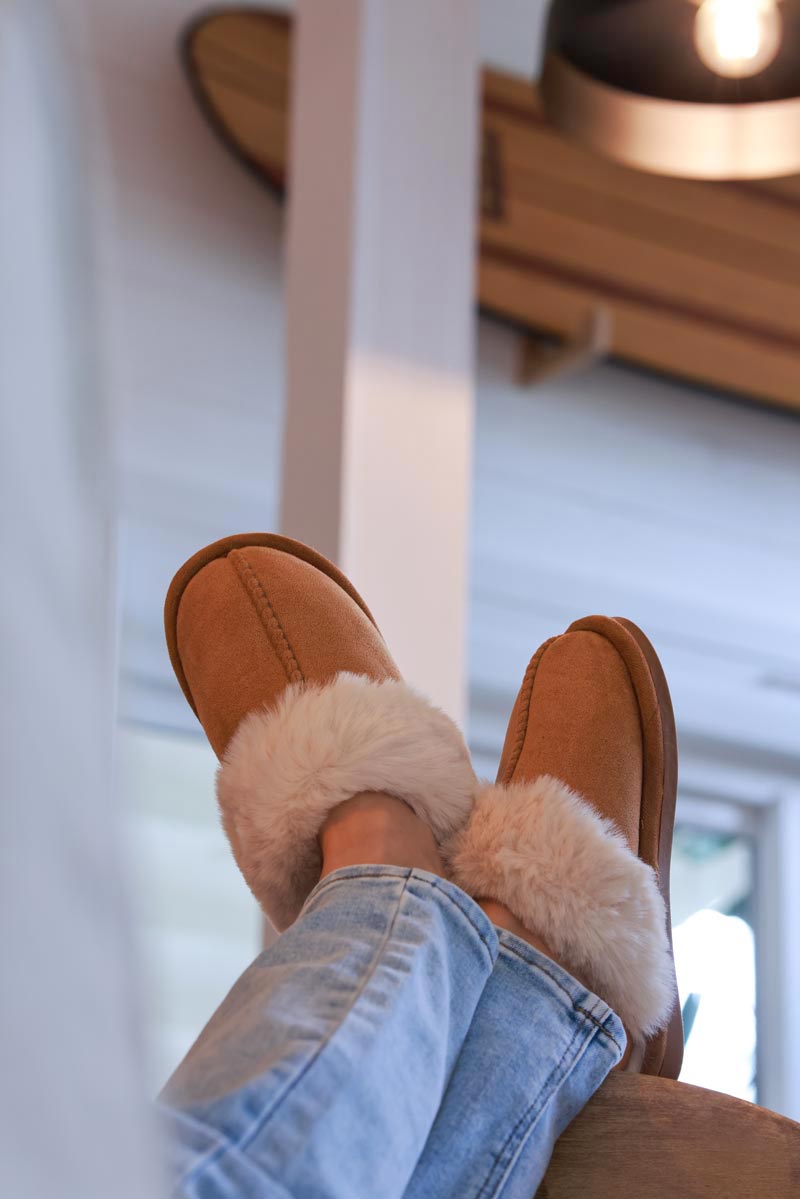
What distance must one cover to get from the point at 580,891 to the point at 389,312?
1.15 meters

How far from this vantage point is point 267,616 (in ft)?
2.95

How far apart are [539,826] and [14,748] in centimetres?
62

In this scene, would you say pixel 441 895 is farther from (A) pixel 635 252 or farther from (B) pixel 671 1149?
(A) pixel 635 252

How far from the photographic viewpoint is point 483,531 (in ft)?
10.3

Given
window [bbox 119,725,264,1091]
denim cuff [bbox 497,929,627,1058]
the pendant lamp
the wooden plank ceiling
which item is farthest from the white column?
window [bbox 119,725,264,1091]

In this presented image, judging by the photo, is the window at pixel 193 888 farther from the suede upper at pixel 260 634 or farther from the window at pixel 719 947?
the suede upper at pixel 260 634

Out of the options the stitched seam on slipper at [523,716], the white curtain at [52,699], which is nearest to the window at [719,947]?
the stitched seam on slipper at [523,716]

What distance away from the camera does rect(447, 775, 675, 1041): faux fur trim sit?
2.43 ft

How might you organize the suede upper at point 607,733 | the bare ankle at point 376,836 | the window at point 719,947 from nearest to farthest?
the bare ankle at point 376,836 → the suede upper at point 607,733 → the window at point 719,947

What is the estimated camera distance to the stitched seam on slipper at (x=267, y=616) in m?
0.87

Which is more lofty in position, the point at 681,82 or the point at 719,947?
the point at 681,82

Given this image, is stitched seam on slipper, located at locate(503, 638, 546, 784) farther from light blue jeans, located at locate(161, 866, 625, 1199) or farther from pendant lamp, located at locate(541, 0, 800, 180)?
pendant lamp, located at locate(541, 0, 800, 180)

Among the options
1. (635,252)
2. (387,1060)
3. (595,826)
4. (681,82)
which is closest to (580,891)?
(595,826)

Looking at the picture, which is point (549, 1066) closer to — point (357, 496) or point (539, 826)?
point (539, 826)
